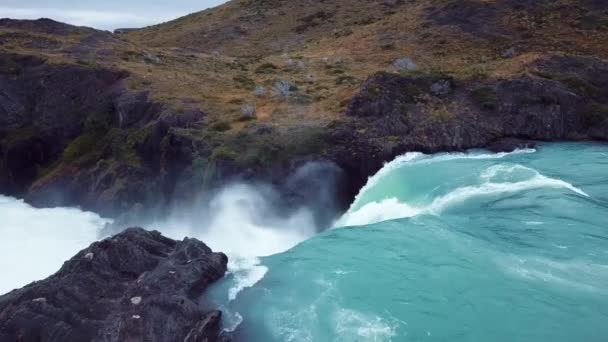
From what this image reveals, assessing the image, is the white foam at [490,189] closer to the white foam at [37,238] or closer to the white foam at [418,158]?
the white foam at [418,158]

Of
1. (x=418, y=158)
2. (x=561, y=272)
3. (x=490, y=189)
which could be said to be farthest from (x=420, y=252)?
(x=418, y=158)

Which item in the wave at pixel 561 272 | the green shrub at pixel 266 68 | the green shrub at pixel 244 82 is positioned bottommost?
the wave at pixel 561 272

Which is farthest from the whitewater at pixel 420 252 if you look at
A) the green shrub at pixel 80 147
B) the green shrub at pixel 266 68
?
the green shrub at pixel 266 68

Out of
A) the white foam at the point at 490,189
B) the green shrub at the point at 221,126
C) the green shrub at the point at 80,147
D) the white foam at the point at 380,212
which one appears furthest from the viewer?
the green shrub at the point at 80,147

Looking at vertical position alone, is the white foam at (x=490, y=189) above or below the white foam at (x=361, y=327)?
above

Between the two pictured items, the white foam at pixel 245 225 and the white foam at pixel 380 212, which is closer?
the white foam at pixel 380 212

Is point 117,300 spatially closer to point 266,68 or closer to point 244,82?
point 244,82

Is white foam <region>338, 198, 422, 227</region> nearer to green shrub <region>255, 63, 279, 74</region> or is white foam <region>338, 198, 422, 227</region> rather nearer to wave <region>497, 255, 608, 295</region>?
wave <region>497, 255, 608, 295</region>
